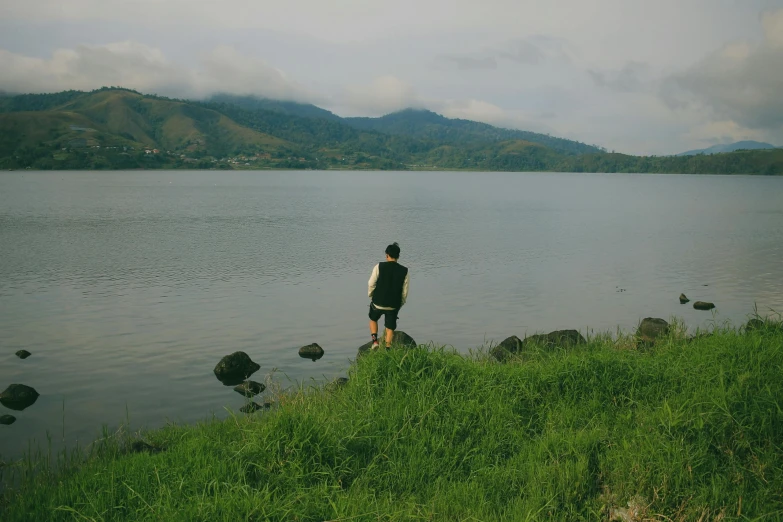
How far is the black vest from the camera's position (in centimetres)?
1462

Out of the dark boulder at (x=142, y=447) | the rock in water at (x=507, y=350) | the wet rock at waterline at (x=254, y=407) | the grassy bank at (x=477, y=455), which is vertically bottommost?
the wet rock at waterline at (x=254, y=407)

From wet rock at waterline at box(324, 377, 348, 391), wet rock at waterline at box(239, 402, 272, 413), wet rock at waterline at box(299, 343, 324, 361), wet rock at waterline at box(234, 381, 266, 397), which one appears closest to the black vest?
wet rock at waterline at box(324, 377, 348, 391)

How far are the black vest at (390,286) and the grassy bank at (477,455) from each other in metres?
3.29

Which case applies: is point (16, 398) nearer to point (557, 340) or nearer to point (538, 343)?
point (538, 343)

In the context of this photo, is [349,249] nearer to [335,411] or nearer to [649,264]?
[649,264]

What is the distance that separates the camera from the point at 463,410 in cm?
1010

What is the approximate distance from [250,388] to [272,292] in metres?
13.7

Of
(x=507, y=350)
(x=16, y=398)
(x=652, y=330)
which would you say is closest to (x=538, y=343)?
(x=507, y=350)

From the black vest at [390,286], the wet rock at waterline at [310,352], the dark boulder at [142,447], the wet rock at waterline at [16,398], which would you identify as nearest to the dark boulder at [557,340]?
the black vest at [390,286]

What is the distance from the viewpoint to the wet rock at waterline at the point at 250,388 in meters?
15.9

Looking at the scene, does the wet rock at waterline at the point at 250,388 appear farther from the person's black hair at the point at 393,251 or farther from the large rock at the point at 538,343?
the large rock at the point at 538,343

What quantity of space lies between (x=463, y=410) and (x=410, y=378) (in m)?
1.26

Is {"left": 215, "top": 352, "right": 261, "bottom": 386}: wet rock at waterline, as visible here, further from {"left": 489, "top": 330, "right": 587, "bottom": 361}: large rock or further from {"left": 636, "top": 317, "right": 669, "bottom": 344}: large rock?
{"left": 636, "top": 317, "right": 669, "bottom": 344}: large rock

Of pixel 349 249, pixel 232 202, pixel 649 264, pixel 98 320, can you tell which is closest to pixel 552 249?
pixel 649 264
